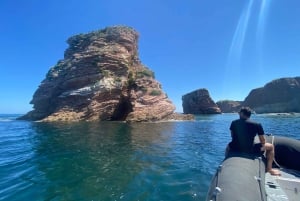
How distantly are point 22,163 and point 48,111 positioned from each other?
148 feet

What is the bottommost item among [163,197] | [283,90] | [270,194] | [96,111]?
[163,197]

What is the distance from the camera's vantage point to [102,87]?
143ft

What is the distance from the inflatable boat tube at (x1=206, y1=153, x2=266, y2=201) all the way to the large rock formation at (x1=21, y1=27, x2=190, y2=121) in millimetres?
35474

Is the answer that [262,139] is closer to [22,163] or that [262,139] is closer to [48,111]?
[22,163]

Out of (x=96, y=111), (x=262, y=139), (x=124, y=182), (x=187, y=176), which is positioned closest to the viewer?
(x=262, y=139)

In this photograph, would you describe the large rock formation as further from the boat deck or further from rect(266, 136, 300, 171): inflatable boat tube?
the boat deck

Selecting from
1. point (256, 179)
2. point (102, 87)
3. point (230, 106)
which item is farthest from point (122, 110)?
point (230, 106)

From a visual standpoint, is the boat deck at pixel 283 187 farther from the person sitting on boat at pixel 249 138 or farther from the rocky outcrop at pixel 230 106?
the rocky outcrop at pixel 230 106

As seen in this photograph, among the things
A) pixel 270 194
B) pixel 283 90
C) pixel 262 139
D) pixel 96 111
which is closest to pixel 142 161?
pixel 262 139

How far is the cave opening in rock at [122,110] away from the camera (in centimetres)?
4584

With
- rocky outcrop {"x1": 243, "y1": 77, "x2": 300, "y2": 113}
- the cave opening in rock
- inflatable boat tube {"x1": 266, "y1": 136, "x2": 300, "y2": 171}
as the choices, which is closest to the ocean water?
inflatable boat tube {"x1": 266, "y1": 136, "x2": 300, "y2": 171}

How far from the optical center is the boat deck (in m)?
4.69

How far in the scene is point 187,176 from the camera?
8.83 m

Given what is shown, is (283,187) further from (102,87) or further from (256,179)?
(102,87)
